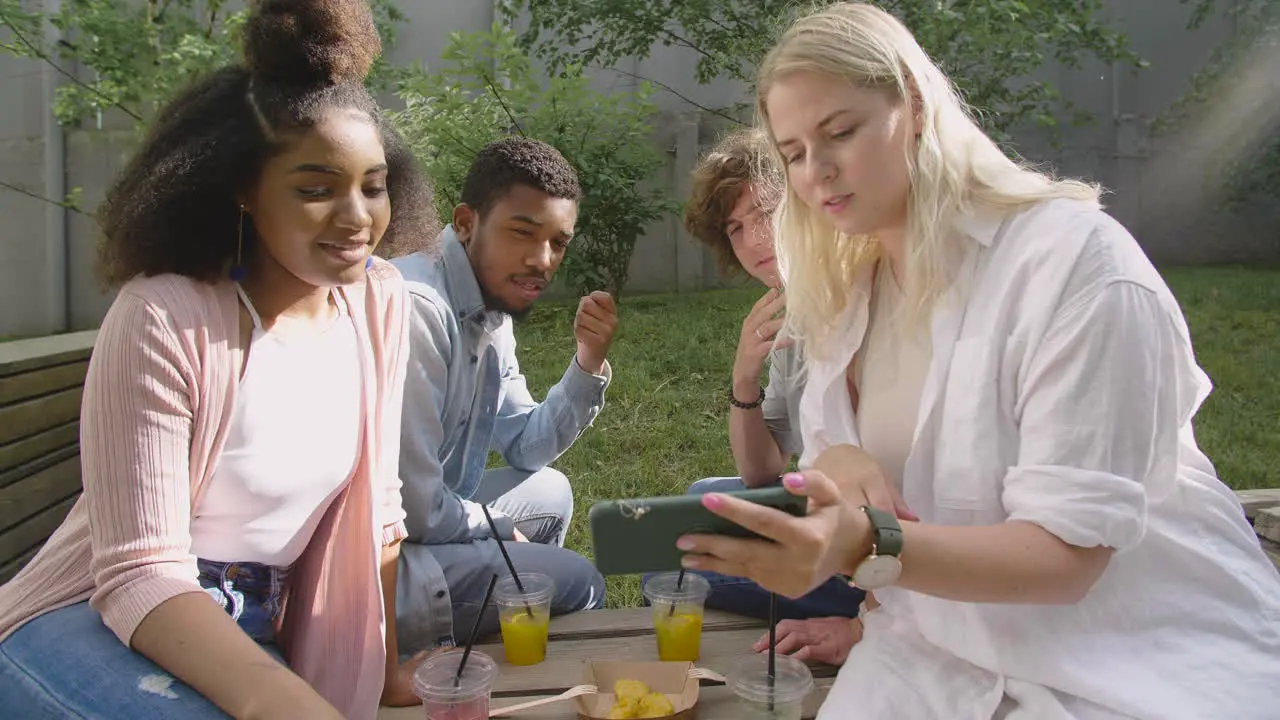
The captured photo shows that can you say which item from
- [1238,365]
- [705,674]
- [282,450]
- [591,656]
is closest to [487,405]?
[591,656]

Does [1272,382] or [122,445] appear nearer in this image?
[122,445]

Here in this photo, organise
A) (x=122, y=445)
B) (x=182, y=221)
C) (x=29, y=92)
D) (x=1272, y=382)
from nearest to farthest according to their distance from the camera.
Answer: (x=122, y=445)
(x=182, y=221)
(x=1272, y=382)
(x=29, y=92)

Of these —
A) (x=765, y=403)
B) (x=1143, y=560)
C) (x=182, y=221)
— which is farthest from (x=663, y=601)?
(x=182, y=221)

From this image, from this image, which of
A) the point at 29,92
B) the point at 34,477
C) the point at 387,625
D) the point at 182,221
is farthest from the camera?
the point at 29,92

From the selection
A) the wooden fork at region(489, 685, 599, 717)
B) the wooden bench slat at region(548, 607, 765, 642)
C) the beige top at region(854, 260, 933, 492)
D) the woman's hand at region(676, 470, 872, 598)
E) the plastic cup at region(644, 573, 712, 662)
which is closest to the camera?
the woman's hand at region(676, 470, 872, 598)

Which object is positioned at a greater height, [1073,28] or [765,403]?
[1073,28]

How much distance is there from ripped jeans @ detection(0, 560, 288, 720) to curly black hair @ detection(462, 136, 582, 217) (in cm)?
148

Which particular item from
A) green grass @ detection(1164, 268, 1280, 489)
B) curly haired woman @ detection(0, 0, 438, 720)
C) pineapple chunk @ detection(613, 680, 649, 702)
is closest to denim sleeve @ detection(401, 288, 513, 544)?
curly haired woman @ detection(0, 0, 438, 720)

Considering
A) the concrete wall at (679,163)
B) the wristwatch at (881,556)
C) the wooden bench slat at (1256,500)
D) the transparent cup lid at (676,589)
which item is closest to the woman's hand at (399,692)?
the transparent cup lid at (676,589)

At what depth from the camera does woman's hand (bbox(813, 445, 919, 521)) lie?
1.57m

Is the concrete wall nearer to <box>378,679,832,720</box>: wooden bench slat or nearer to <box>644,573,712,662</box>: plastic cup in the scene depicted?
<box>644,573,712,662</box>: plastic cup

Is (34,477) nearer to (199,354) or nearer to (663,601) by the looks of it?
(199,354)

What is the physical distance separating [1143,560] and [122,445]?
156cm

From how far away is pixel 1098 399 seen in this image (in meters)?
1.38
